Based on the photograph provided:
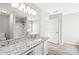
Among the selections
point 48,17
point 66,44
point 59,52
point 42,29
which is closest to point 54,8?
point 48,17

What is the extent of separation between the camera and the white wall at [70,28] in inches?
64.3

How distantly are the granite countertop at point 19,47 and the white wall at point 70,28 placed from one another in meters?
0.46

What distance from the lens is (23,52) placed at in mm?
1367

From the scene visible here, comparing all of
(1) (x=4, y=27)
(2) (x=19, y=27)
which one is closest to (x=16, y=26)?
(2) (x=19, y=27)

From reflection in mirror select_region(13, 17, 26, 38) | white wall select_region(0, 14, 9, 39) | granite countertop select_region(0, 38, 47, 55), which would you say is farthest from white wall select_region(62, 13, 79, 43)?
white wall select_region(0, 14, 9, 39)

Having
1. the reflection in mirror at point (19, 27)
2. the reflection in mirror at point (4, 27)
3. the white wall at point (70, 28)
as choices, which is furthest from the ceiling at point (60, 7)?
the reflection in mirror at point (4, 27)

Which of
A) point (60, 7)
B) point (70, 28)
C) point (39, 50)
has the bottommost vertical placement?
point (39, 50)

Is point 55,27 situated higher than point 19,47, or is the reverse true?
point 55,27

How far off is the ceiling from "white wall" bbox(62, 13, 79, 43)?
3.7 inches

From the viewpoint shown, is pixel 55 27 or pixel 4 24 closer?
pixel 4 24

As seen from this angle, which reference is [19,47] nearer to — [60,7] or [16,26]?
[16,26]

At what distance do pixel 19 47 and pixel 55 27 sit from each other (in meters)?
0.78

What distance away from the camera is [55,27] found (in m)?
1.70

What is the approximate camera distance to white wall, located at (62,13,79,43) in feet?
5.36
